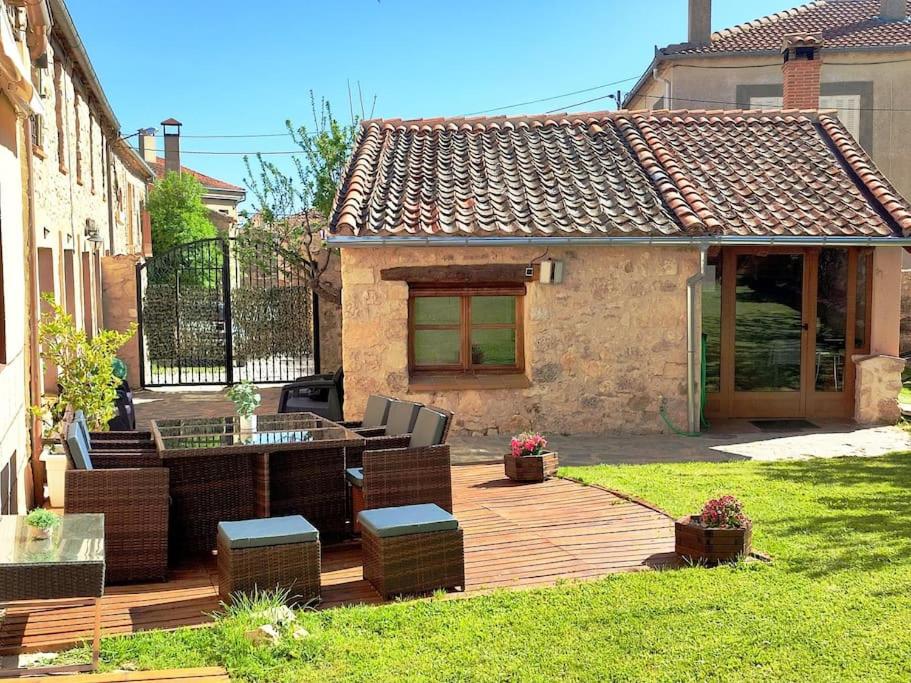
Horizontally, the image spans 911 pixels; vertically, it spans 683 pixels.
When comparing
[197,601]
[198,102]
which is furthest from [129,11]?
[197,601]

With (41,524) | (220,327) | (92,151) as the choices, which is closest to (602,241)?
(41,524)

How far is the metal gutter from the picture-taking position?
10.6 metres

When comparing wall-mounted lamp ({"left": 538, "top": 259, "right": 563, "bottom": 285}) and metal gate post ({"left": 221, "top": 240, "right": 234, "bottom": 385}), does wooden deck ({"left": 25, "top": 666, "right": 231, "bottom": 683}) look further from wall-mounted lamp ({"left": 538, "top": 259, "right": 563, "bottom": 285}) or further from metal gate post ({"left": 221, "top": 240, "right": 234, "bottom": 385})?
metal gate post ({"left": 221, "top": 240, "right": 234, "bottom": 385})

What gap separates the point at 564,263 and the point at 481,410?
1.98 meters

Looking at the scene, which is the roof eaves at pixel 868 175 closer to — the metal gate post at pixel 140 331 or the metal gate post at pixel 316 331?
the metal gate post at pixel 316 331

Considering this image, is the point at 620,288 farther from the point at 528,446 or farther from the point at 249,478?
the point at 249,478

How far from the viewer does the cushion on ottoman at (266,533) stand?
5.00 m

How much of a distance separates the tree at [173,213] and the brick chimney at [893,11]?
2027 cm

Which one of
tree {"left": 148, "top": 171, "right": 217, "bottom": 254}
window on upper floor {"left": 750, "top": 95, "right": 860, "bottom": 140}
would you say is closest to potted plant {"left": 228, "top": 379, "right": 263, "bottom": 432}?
window on upper floor {"left": 750, "top": 95, "right": 860, "bottom": 140}

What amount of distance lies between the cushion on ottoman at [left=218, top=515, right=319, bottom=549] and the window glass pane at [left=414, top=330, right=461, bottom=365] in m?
6.02

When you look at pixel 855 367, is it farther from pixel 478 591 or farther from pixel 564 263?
pixel 478 591

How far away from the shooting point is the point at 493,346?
11.4 meters

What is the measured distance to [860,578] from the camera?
5.30m

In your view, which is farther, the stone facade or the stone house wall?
the stone facade
